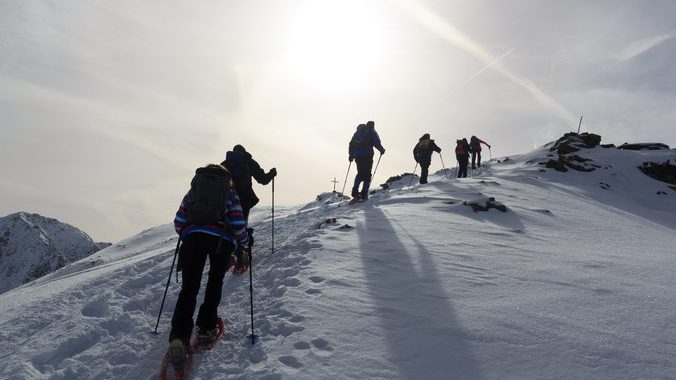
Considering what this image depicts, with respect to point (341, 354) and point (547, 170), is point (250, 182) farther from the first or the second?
point (547, 170)

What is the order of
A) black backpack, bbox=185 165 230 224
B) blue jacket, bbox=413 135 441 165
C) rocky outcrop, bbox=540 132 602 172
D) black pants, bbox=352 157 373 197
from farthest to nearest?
rocky outcrop, bbox=540 132 602 172
blue jacket, bbox=413 135 441 165
black pants, bbox=352 157 373 197
black backpack, bbox=185 165 230 224

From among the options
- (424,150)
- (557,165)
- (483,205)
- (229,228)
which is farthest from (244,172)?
(557,165)

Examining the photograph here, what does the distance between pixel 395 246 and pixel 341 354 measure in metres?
4.38

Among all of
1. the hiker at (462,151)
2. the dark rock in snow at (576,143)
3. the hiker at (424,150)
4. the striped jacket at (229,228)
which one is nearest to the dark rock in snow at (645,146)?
the dark rock in snow at (576,143)

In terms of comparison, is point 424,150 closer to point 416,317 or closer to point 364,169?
point 364,169

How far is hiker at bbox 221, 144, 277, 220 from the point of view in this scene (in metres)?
7.92

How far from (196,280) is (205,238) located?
51cm

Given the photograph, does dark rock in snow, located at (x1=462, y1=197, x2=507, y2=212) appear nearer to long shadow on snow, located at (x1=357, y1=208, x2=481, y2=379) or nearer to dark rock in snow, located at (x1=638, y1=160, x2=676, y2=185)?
long shadow on snow, located at (x1=357, y1=208, x2=481, y2=379)

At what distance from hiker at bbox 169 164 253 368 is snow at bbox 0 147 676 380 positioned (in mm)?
459

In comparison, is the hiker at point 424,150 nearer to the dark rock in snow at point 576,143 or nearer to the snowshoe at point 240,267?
the snowshoe at point 240,267

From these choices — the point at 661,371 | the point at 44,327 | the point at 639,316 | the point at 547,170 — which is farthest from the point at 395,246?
the point at 547,170

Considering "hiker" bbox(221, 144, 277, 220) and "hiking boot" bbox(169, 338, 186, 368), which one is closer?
"hiking boot" bbox(169, 338, 186, 368)

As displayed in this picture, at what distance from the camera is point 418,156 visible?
1920 centimetres

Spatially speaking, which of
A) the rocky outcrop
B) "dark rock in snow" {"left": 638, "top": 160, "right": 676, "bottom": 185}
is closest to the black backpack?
the rocky outcrop
